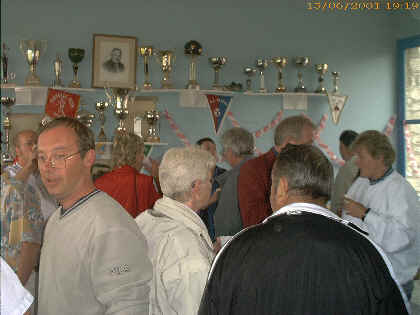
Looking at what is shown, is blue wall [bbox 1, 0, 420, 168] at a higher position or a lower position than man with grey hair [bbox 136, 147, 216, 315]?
higher

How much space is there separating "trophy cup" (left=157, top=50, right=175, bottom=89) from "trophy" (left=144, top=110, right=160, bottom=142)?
1.20 ft

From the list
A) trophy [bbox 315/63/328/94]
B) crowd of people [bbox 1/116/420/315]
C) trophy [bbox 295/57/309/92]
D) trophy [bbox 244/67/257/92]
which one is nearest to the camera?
crowd of people [bbox 1/116/420/315]

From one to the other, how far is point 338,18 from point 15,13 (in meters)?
4.06

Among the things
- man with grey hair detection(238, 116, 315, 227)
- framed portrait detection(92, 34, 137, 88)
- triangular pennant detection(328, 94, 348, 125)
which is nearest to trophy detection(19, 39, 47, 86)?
framed portrait detection(92, 34, 137, 88)

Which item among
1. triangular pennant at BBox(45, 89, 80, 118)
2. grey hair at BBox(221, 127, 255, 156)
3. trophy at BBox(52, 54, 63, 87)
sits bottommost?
grey hair at BBox(221, 127, 255, 156)

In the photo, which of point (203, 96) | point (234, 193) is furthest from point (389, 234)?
point (203, 96)

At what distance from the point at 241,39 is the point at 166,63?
108cm

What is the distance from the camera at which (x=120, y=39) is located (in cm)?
612

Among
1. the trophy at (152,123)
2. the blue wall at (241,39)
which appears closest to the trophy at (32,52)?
the blue wall at (241,39)

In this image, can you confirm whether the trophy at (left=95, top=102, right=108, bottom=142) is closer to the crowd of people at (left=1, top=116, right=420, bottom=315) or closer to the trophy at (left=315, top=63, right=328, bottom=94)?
the trophy at (left=315, top=63, right=328, bottom=94)

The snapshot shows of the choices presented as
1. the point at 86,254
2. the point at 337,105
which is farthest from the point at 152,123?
the point at 86,254

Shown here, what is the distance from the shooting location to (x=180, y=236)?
76.4 inches

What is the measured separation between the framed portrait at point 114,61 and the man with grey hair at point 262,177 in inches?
125

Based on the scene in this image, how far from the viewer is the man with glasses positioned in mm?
1720
